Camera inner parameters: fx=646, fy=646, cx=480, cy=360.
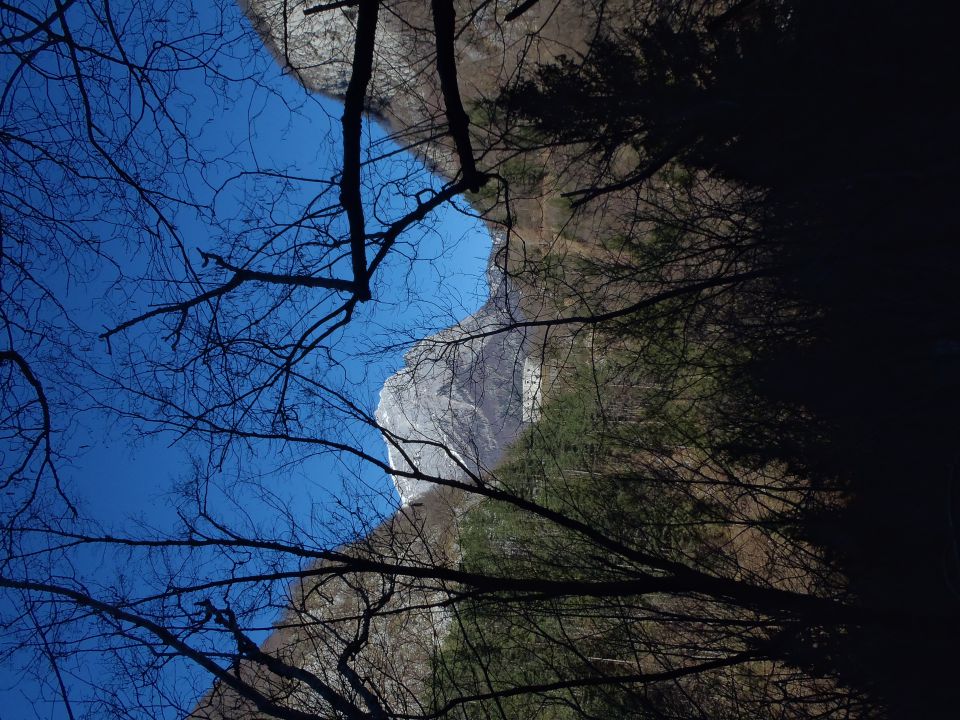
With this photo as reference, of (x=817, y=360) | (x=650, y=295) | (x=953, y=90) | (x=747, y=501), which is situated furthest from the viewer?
(x=747, y=501)

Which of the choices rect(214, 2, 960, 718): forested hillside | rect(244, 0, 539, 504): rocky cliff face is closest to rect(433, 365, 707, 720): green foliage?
rect(214, 2, 960, 718): forested hillside

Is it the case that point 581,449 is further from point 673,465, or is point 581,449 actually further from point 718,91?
point 718,91

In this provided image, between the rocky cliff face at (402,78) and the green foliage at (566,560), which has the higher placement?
the rocky cliff face at (402,78)

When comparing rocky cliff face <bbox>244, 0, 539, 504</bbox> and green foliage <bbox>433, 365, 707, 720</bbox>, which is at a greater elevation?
rocky cliff face <bbox>244, 0, 539, 504</bbox>

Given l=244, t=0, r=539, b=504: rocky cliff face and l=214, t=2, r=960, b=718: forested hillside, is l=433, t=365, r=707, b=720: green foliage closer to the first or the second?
l=214, t=2, r=960, b=718: forested hillside

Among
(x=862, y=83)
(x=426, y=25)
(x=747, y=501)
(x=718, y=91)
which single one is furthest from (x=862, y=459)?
(x=426, y=25)

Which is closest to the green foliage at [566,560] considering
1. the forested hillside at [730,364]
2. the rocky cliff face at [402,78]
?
the forested hillside at [730,364]

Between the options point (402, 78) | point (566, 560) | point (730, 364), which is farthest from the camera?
point (730, 364)

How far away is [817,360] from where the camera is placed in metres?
5.32

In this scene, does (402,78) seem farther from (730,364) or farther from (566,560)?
(566,560)

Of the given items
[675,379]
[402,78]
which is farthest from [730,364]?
[402,78]

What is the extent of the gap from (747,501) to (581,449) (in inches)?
79.6

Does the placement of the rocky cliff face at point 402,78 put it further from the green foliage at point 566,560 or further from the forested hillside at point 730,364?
the green foliage at point 566,560

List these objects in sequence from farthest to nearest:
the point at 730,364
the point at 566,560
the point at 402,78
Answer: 1. the point at 730,364
2. the point at 566,560
3. the point at 402,78
